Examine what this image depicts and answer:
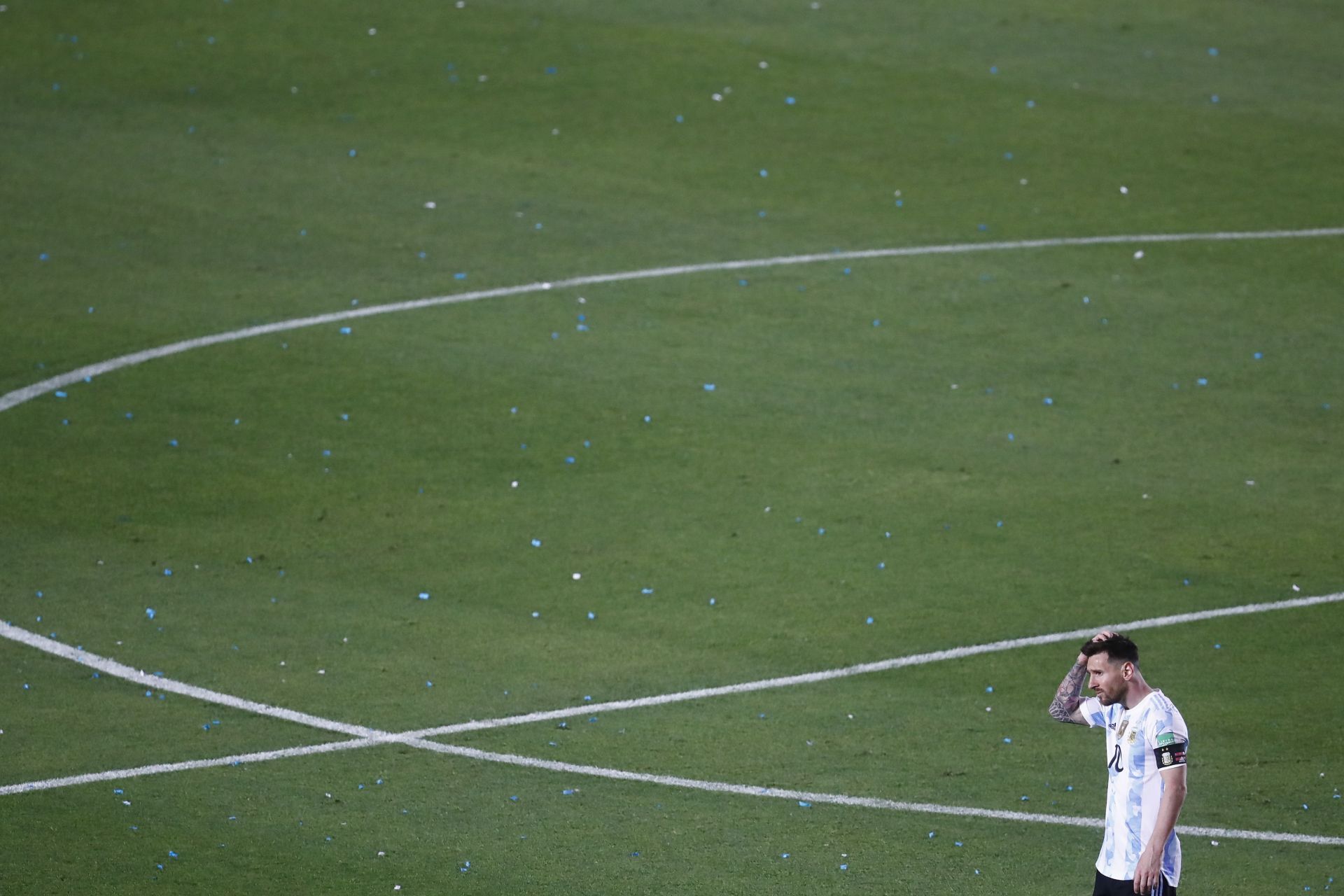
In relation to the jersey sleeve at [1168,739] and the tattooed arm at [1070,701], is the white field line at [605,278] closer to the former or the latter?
the tattooed arm at [1070,701]

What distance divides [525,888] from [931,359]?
641 centimetres

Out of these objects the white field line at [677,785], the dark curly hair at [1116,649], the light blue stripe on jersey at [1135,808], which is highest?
the dark curly hair at [1116,649]

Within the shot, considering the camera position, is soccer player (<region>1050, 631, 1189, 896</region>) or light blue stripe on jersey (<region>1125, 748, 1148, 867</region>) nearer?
soccer player (<region>1050, 631, 1189, 896</region>)

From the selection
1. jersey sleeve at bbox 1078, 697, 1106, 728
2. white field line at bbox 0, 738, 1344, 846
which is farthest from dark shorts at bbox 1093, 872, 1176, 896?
white field line at bbox 0, 738, 1344, 846

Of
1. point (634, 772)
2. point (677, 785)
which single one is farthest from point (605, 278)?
point (677, 785)

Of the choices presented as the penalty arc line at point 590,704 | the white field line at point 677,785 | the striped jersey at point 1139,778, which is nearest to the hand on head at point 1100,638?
the striped jersey at point 1139,778

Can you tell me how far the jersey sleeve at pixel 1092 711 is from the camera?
256 inches

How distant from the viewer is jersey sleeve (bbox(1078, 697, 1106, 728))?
6.50 metres

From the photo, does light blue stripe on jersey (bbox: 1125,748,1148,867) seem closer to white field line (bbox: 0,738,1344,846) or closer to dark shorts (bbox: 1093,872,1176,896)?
dark shorts (bbox: 1093,872,1176,896)

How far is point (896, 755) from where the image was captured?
852cm

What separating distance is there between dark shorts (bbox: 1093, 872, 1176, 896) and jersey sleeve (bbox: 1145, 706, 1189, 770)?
16.4 inches

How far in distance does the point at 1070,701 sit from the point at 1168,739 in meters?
0.68

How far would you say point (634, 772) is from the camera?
8.41 metres

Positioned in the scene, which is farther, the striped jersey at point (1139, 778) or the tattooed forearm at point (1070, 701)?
the tattooed forearm at point (1070, 701)
